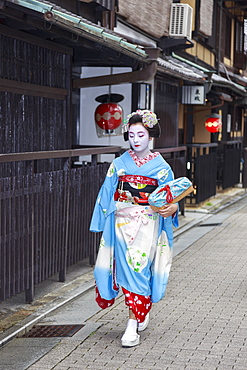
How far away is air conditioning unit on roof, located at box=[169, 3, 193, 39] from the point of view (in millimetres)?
16109

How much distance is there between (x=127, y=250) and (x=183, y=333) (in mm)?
1077

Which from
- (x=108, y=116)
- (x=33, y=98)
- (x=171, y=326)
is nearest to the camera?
(x=171, y=326)

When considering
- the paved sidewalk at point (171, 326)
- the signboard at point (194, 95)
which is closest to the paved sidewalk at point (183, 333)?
the paved sidewalk at point (171, 326)

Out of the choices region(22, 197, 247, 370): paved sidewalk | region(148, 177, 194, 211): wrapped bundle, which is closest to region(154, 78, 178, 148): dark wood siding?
region(22, 197, 247, 370): paved sidewalk

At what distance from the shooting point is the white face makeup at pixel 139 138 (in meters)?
6.59

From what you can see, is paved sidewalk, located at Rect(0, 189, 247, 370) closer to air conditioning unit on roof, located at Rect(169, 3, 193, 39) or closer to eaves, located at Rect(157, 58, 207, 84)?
eaves, located at Rect(157, 58, 207, 84)

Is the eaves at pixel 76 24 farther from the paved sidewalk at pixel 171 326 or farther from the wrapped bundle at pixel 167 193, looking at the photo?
the paved sidewalk at pixel 171 326

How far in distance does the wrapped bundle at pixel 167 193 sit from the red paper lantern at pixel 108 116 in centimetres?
551

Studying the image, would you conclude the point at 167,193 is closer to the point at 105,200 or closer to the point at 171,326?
the point at 105,200

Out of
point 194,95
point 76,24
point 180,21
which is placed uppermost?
point 180,21

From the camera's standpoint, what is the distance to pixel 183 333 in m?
6.74

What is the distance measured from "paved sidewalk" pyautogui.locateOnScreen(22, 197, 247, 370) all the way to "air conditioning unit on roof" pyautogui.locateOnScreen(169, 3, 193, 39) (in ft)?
25.4

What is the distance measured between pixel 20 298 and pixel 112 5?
6.25 metres

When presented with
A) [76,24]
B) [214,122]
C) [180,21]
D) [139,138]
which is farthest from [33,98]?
[214,122]
